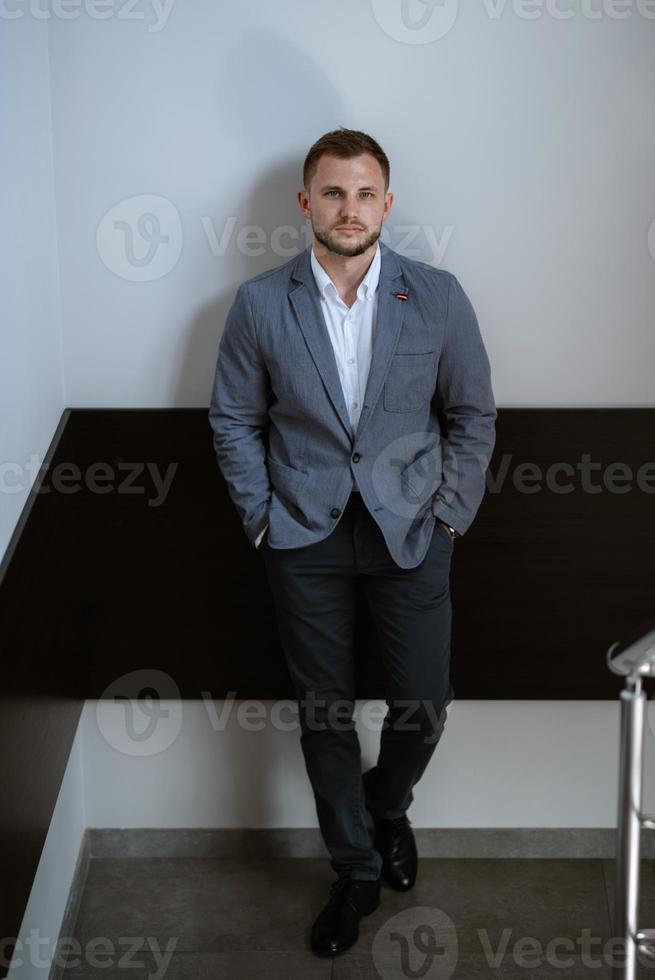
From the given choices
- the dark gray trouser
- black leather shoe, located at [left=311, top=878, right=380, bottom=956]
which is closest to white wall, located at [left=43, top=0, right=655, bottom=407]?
the dark gray trouser

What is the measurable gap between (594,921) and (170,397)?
1582mm

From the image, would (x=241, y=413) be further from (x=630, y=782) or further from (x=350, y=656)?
(x=630, y=782)

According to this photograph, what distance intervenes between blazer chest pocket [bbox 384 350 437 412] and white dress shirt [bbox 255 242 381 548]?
6 centimetres

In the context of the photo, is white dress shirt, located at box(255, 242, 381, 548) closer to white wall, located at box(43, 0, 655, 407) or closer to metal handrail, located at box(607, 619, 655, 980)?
white wall, located at box(43, 0, 655, 407)

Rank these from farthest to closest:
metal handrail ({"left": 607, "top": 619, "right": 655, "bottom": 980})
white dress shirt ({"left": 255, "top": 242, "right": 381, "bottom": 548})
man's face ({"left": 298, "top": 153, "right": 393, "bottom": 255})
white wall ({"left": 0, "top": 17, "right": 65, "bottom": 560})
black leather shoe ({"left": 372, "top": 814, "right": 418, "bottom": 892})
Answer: black leather shoe ({"left": 372, "top": 814, "right": 418, "bottom": 892}), white dress shirt ({"left": 255, "top": 242, "right": 381, "bottom": 548}), man's face ({"left": 298, "top": 153, "right": 393, "bottom": 255}), white wall ({"left": 0, "top": 17, "right": 65, "bottom": 560}), metal handrail ({"left": 607, "top": 619, "right": 655, "bottom": 980})

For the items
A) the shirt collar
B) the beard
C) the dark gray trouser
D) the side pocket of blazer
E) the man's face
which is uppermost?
the man's face

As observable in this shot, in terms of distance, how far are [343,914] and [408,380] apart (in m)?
1.23

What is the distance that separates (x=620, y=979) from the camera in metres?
1.79

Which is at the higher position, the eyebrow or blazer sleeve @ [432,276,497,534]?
the eyebrow

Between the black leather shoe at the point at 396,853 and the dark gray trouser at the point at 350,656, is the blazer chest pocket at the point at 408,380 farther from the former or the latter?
the black leather shoe at the point at 396,853

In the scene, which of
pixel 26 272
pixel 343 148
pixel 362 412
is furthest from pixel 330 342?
pixel 26 272

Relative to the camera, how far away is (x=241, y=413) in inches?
103

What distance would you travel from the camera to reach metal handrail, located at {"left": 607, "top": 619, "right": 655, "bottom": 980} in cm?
157

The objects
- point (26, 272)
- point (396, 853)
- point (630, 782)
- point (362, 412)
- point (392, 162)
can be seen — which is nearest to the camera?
point (630, 782)
